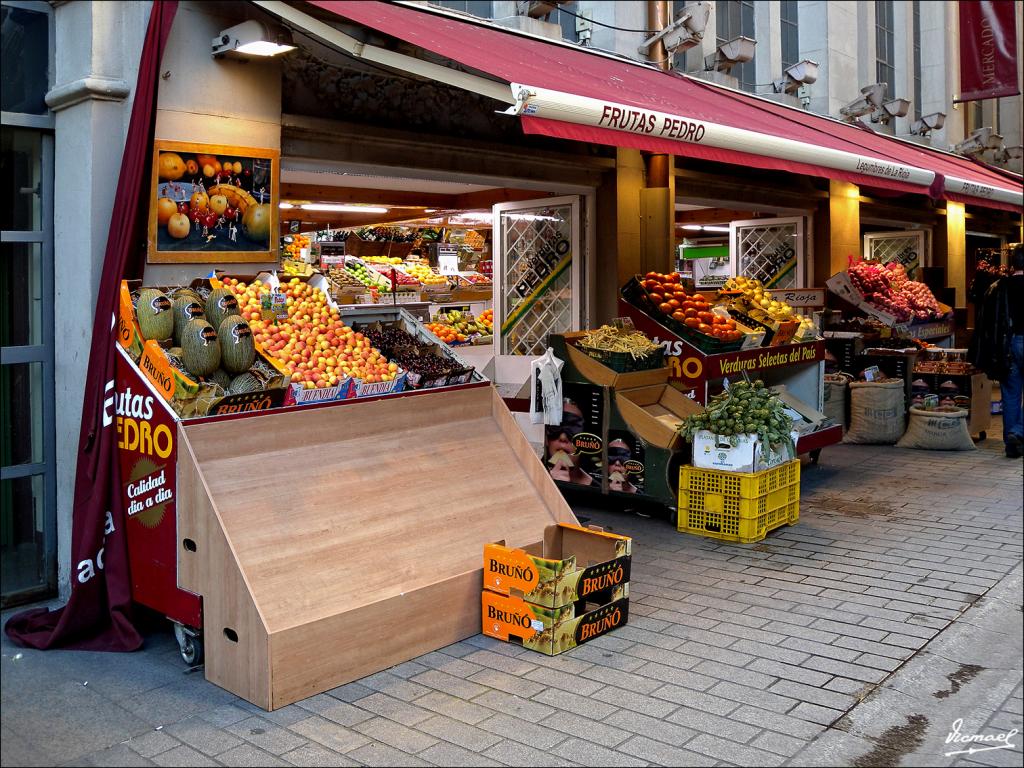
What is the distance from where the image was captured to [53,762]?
3.51 metres

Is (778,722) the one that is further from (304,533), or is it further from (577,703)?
(304,533)

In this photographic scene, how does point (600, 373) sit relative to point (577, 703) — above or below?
above

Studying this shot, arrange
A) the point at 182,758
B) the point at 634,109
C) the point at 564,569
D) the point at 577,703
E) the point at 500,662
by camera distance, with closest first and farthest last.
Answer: the point at 182,758 < the point at 577,703 < the point at 500,662 < the point at 564,569 < the point at 634,109

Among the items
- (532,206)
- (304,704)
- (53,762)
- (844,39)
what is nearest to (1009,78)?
(844,39)

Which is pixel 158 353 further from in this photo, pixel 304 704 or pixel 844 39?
pixel 844 39

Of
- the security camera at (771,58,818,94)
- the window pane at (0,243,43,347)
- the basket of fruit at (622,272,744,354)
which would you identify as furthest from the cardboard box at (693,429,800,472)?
the security camera at (771,58,818,94)

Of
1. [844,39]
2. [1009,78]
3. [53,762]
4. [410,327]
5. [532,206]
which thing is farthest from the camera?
[844,39]

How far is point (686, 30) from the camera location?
977 cm

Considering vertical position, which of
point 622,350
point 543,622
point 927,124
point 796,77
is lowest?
point 543,622

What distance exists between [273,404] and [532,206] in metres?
5.50

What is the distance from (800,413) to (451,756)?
623 cm

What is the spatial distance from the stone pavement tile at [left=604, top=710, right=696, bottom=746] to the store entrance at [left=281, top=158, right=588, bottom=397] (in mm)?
4635

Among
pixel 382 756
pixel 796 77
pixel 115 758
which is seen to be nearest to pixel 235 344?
pixel 115 758

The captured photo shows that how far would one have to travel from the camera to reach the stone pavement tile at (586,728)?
3.72 meters
